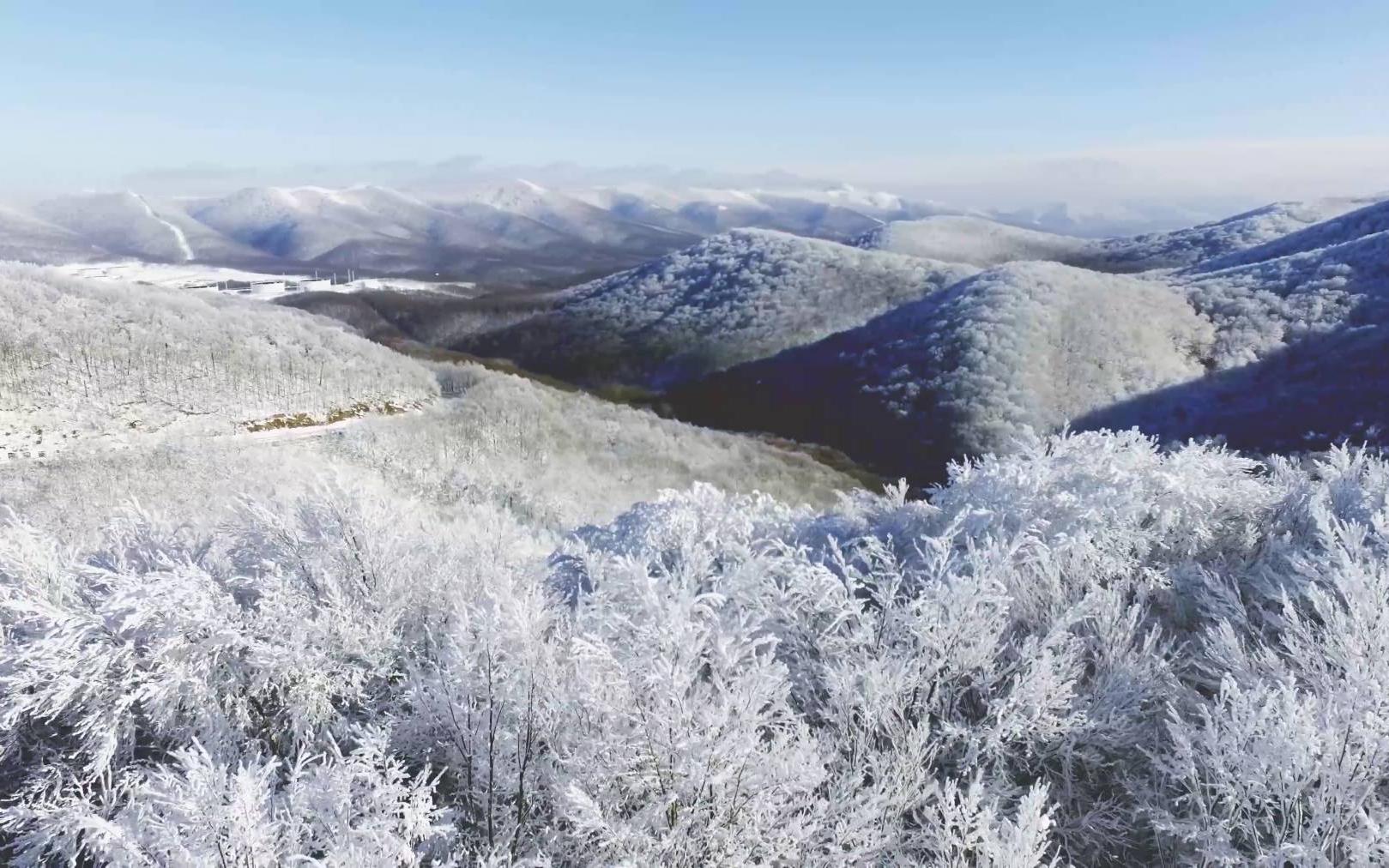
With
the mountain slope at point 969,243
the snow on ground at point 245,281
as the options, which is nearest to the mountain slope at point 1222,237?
the mountain slope at point 969,243

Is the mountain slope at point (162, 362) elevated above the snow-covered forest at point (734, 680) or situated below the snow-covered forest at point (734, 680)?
below

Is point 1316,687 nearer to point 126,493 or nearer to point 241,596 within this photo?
point 241,596

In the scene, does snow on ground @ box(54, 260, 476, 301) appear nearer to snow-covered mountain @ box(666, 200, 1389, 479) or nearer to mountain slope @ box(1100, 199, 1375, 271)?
snow-covered mountain @ box(666, 200, 1389, 479)

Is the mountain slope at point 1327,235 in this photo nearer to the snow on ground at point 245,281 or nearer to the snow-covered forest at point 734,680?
the snow-covered forest at point 734,680

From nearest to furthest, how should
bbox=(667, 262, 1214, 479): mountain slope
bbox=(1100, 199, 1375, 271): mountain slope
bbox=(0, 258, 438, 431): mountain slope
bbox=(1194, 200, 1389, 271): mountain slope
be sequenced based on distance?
1. bbox=(0, 258, 438, 431): mountain slope
2. bbox=(667, 262, 1214, 479): mountain slope
3. bbox=(1194, 200, 1389, 271): mountain slope
4. bbox=(1100, 199, 1375, 271): mountain slope

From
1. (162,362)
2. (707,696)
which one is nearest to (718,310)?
(162,362)

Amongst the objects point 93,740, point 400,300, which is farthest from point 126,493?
point 400,300

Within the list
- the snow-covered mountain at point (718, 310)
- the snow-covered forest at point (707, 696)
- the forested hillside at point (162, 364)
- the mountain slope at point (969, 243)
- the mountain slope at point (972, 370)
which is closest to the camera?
the snow-covered forest at point (707, 696)

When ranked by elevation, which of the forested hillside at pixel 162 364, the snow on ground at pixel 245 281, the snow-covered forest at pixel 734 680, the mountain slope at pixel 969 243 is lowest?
the snow on ground at pixel 245 281

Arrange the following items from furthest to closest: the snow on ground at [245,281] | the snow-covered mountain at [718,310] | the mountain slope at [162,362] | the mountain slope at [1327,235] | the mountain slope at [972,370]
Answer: the snow on ground at [245,281]
the snow-covered mountain at [718,310]
the mountain slope at [1327,235]
the mountain slope at [972,370]
the mountain slope at [162,362]

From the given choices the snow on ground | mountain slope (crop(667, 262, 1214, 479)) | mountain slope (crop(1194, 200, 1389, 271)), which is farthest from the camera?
the snow on ground

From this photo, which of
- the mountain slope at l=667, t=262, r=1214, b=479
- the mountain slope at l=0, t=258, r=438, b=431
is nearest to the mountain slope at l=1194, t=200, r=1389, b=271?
the mountain slope at l=667, t=262, r=1214, b=479
